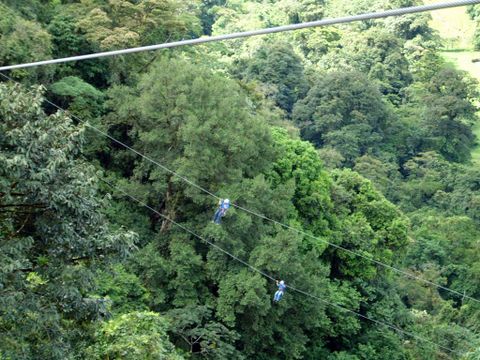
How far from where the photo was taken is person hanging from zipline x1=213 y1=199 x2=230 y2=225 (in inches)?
519

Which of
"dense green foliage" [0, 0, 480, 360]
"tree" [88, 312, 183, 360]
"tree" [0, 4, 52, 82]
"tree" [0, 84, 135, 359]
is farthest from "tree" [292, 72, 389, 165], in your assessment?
"tree" [0, 84, 135, 359]

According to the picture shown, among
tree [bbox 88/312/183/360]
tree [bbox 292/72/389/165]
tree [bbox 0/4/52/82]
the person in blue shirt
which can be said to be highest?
tree [bbox 0/4/52/82]

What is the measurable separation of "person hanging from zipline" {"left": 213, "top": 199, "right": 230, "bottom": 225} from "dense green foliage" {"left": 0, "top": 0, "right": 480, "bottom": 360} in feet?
1.11

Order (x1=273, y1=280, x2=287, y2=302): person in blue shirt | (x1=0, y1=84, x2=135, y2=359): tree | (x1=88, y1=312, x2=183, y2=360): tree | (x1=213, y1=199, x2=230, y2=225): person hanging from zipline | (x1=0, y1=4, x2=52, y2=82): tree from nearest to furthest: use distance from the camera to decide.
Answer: (x1=0, y1=84, x2=135, y2=359): tree → (x1=88, y1=312, x2=183, y2=360): tree → (x1=213, y1=199, x2=230, y2=225): person hanging from zipline → (x1=273, y1=280, x2=287, y2=302): person in blue shirt → (x1=0, y1=4, x2=52, y2=82): tree

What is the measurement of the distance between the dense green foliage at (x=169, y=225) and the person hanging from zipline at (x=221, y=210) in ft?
1.11

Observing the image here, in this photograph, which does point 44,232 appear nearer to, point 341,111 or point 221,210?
point 221,210

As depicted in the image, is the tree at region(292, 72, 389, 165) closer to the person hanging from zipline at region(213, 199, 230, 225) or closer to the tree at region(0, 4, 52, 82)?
the tree at region(0, 4, 52, 82)

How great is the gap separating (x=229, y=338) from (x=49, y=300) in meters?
6.96

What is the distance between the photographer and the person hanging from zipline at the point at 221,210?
13.2 m

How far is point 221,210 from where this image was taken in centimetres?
1354

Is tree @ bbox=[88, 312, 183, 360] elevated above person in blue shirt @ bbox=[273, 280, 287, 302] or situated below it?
above

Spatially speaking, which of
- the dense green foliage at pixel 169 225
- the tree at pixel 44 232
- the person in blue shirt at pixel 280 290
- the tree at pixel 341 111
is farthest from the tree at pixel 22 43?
the tree at pixel 341 111

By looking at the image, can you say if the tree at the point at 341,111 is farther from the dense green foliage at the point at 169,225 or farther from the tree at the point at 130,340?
the tree at the point at 130,340

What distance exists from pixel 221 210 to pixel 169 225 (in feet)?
7.26
